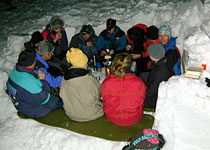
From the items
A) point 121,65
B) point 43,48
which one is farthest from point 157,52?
point 43,48

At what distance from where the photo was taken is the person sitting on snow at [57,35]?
4.41 meters

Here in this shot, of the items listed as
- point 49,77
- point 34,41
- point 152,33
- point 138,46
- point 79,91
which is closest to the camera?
point 79,91

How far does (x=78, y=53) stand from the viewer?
2.77 m

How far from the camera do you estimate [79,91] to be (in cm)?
265

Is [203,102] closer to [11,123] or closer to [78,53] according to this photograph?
[78,53]

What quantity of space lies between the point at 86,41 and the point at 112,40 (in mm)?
717

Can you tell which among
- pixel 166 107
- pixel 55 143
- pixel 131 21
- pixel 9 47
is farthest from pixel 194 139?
pixel 9 47

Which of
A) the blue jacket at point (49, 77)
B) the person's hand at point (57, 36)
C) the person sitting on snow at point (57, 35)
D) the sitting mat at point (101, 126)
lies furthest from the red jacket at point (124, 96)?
the person's hand at point (57, 36)

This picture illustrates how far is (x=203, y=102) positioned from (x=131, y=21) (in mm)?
4091

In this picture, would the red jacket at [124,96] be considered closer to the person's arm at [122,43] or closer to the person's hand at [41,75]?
the person's hand at [41,75]

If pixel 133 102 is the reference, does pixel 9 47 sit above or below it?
above

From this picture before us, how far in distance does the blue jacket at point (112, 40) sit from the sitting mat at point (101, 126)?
2339 mm

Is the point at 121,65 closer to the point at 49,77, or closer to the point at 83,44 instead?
the point at 49,77

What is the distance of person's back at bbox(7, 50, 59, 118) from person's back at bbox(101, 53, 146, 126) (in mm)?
1080
